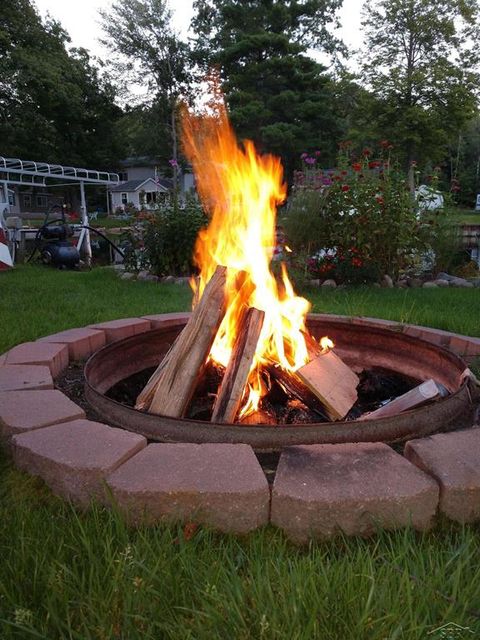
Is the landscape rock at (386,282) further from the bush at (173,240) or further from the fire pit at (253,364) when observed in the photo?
the fire pit at (253,364)

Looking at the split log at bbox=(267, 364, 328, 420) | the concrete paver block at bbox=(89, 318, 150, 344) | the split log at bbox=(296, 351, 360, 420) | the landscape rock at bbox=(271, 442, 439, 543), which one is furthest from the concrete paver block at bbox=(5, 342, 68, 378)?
the landscape rock at bbox=(271, 442, 439, 543)

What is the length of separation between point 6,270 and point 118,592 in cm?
792

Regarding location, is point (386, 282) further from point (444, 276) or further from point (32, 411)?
point (32, 411)

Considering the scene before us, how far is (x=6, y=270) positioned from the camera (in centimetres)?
807

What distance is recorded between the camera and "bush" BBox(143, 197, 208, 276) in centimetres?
704

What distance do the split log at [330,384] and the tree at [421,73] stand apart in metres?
23.6

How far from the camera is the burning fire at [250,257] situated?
2.53 m

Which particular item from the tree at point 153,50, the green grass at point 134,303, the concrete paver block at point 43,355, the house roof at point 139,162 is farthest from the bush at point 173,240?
the house roof at point 139,162

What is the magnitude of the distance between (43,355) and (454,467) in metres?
2.12

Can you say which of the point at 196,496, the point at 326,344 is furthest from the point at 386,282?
the point at 196,496

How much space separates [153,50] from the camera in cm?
3519

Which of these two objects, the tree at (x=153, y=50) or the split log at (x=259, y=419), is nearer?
the split log at (x=259, y=419)

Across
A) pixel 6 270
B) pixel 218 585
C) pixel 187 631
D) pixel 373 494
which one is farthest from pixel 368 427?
pixel 6 270

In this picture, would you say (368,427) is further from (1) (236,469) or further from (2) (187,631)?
(2) (187,631)
